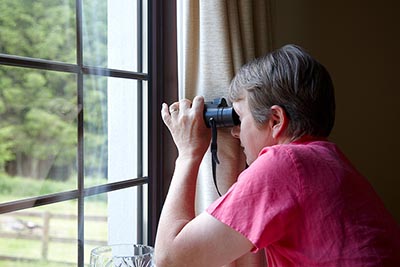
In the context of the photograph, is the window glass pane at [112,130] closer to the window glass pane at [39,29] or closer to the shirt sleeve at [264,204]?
the window glass pane at [39,29]

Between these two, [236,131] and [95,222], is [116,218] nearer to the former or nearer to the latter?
[95,222]

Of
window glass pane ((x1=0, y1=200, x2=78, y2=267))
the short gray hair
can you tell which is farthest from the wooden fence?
the short gray hair

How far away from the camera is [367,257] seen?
109 centimetres

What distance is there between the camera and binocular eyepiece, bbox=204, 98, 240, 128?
136cm

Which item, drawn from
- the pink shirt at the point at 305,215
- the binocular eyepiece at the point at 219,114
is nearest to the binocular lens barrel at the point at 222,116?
the binocular eyepiece at the point at 219,114

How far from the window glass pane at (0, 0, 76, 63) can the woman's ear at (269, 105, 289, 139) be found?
1.86 feet

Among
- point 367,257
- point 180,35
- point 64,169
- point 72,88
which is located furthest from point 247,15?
point 367,257

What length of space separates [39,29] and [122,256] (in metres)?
0.61

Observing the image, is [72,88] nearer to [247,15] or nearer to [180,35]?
[180,35]

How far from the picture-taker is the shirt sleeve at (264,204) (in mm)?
1084

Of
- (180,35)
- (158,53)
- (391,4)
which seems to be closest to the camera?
(180,35)

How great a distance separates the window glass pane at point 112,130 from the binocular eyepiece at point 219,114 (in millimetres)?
335

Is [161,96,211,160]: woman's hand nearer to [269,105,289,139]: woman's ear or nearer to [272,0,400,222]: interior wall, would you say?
[269,105,289,139]: woman's ear

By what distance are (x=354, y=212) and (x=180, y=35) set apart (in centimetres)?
73
